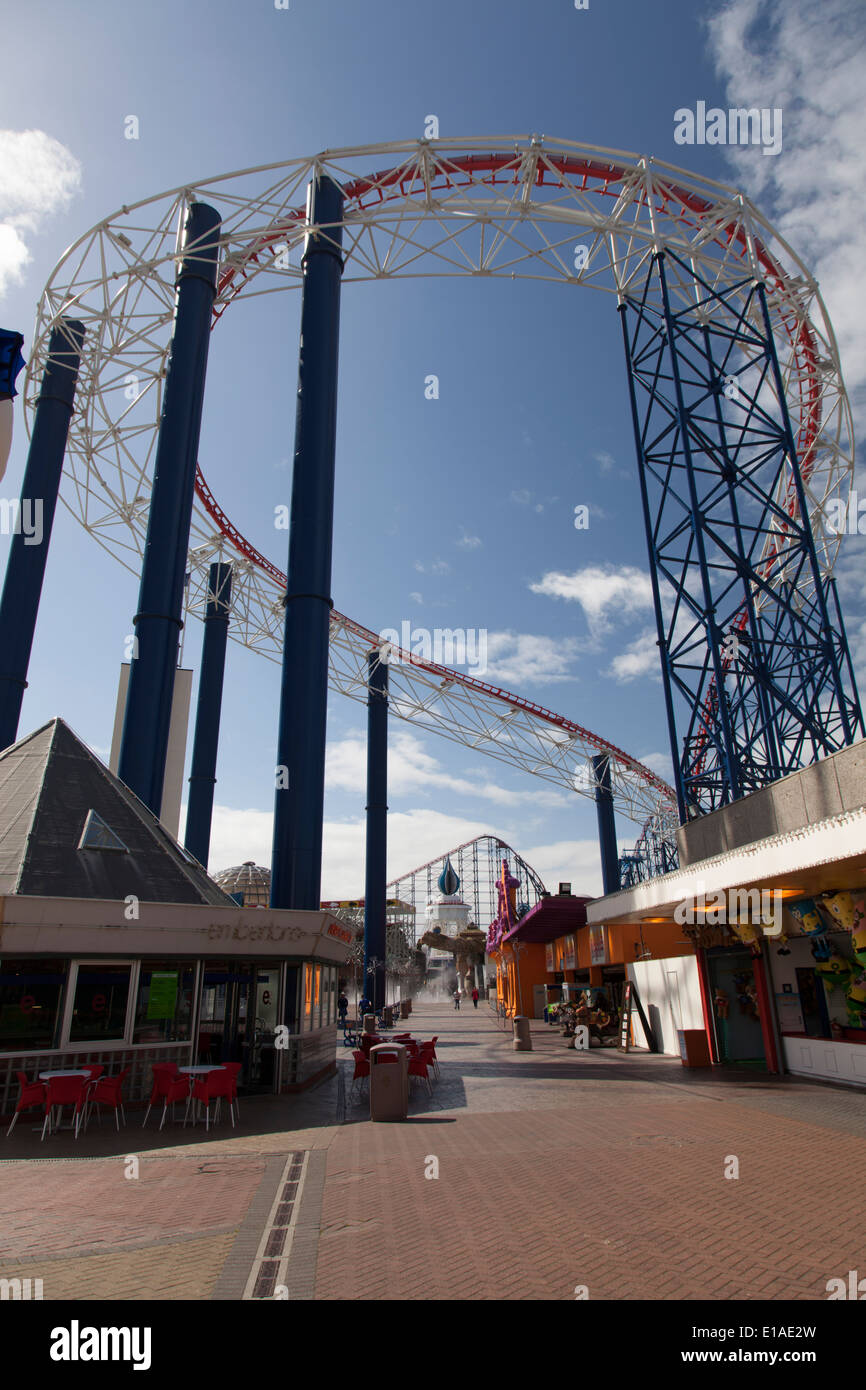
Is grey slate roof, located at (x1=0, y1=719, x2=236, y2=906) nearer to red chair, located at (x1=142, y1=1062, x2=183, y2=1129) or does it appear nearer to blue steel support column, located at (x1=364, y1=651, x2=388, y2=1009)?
red chair, located at (x1=142, y1=1062, x2=183, y2=1129)

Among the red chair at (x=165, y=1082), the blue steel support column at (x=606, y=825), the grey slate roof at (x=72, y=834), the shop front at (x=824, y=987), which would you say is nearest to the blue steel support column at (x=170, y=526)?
the grey slate roof at (x=72, y=834)

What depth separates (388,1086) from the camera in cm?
1009

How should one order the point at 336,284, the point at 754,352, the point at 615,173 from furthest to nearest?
the point at 754,352 < the point at 615,173 < the point at 336,284

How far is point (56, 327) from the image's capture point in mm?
24109

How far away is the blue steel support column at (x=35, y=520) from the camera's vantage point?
71.1 ft

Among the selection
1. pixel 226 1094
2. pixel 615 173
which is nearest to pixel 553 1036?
pixel 226 1094

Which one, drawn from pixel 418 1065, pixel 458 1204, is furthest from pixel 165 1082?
pixel 458 1204

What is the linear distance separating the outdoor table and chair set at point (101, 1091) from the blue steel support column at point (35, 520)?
13.7m

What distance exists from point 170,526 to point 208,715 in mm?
10875

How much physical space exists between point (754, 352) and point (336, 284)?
13699 mm

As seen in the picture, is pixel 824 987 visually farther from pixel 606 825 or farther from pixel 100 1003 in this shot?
pixel 606 825

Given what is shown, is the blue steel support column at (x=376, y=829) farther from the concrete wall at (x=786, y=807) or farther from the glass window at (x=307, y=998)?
the concrete wall at (x=786, y=807)

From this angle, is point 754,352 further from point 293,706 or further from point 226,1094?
point 226,1094

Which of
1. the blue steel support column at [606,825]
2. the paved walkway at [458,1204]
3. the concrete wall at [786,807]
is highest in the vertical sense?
the blue steel support column at [606,825]
